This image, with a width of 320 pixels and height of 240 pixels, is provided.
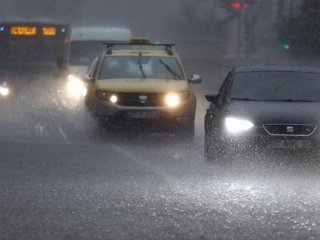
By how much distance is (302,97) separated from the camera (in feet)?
49.6

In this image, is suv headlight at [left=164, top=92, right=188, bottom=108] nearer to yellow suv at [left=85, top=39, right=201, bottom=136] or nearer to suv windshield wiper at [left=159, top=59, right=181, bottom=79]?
yellow suv at [left=85, top=39, right=201, bottom=136]

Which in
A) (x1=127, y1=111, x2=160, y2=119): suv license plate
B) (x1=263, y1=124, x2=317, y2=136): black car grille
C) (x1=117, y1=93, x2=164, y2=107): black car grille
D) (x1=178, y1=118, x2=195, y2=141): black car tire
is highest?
(x1=117, y1=93, x2=164, y2=107): black car grille

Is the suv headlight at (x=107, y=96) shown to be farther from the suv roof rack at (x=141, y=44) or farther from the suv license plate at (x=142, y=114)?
the suv roof rack at (x=141, y=44)

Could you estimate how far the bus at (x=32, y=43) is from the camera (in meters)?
33.3

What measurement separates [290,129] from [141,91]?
215 inches

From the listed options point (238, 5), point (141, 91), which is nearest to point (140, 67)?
point (141, 91)

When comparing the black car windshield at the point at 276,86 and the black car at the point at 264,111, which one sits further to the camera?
the black car windshield at the point at 276,86

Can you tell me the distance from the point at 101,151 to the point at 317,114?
4.18m

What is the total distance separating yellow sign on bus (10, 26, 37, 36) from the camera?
110 ft

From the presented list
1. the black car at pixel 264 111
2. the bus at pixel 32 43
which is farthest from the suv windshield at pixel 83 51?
the black car at pixel 264 111

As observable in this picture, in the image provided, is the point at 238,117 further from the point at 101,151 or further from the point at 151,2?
the point at 151,2

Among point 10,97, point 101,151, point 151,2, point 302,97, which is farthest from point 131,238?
point 151,2

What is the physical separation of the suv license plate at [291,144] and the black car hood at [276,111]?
0.25m

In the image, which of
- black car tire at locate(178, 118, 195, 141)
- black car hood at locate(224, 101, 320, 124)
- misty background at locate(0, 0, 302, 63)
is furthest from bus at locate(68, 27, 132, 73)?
misty background at locate(0, 0, 302, 63)
